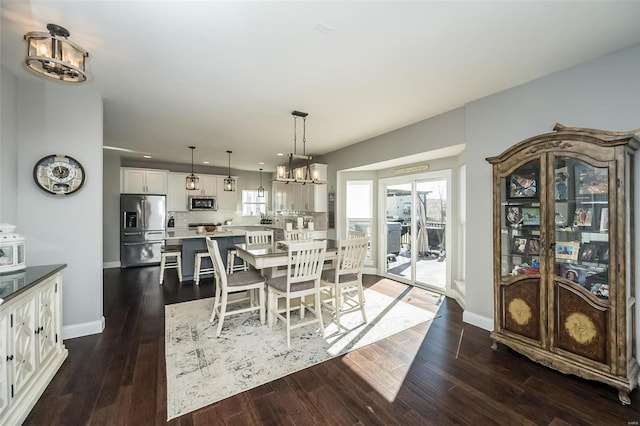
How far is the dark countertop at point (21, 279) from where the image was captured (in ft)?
5.69

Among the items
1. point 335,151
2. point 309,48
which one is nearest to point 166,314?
point 309,48

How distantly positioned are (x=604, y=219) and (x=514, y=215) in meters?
0.63

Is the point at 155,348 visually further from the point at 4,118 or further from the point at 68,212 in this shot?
the point at 4,118

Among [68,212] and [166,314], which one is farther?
[166,314]

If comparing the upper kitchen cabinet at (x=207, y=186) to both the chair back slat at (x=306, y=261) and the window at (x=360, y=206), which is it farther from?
the chair back slat at (x=306, y=261)

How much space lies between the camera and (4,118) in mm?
2498

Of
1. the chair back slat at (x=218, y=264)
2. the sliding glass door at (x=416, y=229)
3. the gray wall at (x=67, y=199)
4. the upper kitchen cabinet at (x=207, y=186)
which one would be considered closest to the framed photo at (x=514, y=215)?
the sliding glass door at (x=416, y=229)

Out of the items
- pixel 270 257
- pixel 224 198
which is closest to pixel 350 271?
pixel 270 257

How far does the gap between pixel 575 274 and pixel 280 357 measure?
2.69m

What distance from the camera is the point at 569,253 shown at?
233 cm

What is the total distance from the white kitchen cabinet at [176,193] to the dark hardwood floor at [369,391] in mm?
4852

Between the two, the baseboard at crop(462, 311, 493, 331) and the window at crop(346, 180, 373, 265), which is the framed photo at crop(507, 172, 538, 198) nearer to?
the baseboard at crop(462, 311, 493, 331)

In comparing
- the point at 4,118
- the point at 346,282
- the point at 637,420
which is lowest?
the point at 637,420

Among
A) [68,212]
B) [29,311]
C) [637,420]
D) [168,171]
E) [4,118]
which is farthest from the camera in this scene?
[168,171]
